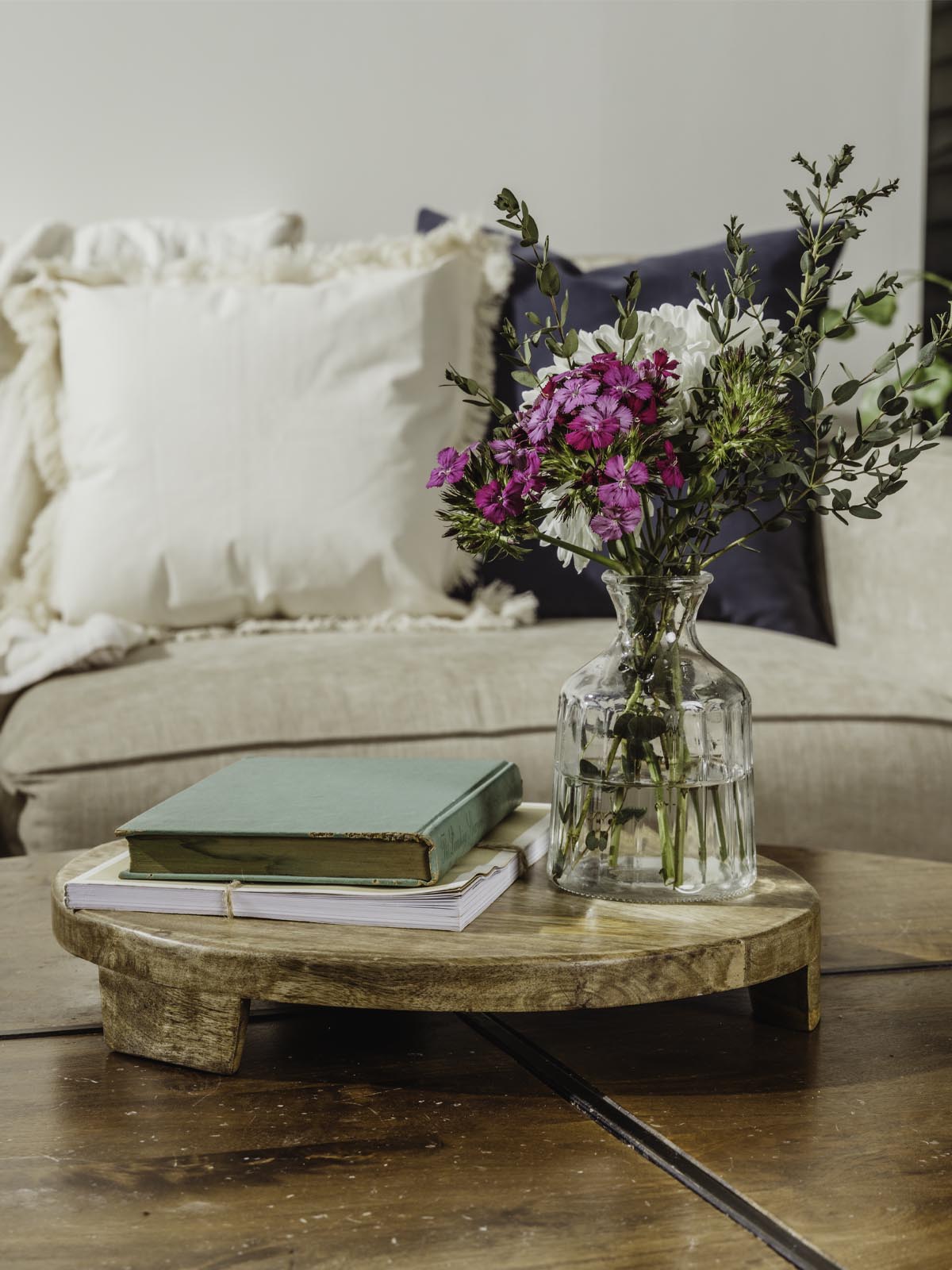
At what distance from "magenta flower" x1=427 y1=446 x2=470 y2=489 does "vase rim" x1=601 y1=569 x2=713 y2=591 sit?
4.0 inches

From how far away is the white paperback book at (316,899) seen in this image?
0.71m

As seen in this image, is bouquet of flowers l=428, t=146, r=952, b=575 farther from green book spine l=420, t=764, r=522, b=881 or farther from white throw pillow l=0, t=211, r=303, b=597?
white throw pillow l=0, t=211, r=303, b=597

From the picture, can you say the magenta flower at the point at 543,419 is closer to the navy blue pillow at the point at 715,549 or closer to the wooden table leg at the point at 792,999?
the wooden table leg at the point at 792,999

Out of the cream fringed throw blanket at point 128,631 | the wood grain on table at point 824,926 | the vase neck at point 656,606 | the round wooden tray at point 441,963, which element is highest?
the vase neck at point 656,606

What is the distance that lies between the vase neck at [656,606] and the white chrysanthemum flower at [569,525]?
0.08 feet

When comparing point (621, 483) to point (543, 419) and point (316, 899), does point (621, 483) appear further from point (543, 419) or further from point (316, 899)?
point (316, 899)

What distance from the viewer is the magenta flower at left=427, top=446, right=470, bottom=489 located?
0.76 metres

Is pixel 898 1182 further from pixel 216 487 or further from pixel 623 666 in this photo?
Result: pixel 216 487

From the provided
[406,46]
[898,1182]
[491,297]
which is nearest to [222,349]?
[491,297]

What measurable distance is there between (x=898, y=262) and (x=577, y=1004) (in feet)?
7.40

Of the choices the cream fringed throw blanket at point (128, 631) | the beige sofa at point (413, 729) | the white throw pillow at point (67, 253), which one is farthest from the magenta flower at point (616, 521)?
the white throw pillow at point (67, 253)

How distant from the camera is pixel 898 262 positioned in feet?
8.52

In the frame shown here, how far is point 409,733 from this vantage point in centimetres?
141

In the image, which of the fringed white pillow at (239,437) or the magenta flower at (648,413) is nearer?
the magenta flower at (648,413)
